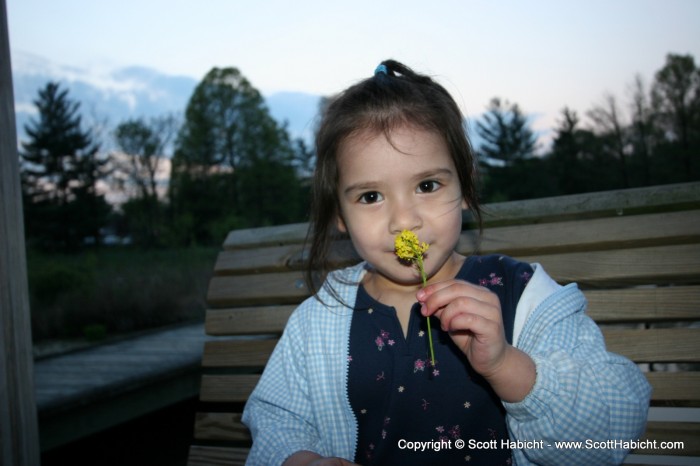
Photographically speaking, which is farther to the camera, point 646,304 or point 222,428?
point 222,428

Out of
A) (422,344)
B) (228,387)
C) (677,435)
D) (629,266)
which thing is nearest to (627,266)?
(629,266)

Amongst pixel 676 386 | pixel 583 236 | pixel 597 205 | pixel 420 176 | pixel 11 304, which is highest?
pixel 420 176

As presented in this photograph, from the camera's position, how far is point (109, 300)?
8195 mm

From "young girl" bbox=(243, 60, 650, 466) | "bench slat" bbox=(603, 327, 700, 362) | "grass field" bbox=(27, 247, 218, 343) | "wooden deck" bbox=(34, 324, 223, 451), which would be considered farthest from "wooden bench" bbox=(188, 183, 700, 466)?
"grass field" bbox=(27, 247, 218, 343)

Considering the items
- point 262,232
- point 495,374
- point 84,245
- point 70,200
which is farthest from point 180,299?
point 70,200

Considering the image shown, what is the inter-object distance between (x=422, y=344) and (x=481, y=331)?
0.42m

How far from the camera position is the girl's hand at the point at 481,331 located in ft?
4.06

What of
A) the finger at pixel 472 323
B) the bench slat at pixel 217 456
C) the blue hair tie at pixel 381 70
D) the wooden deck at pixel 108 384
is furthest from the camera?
the wooden deck at pixel 108 384

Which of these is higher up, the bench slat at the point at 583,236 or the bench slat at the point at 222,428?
the bench slat at the point at 583,236

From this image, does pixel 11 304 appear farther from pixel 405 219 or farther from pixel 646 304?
pixel 646 304

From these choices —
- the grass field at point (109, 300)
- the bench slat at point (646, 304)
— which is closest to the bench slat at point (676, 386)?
the bench slat at point (646, 304)

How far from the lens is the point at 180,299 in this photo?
8.64m

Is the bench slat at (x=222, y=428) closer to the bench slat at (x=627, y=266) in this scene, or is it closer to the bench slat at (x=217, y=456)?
the bench slat at (x=217, y=456)

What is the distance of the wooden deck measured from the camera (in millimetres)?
3604
